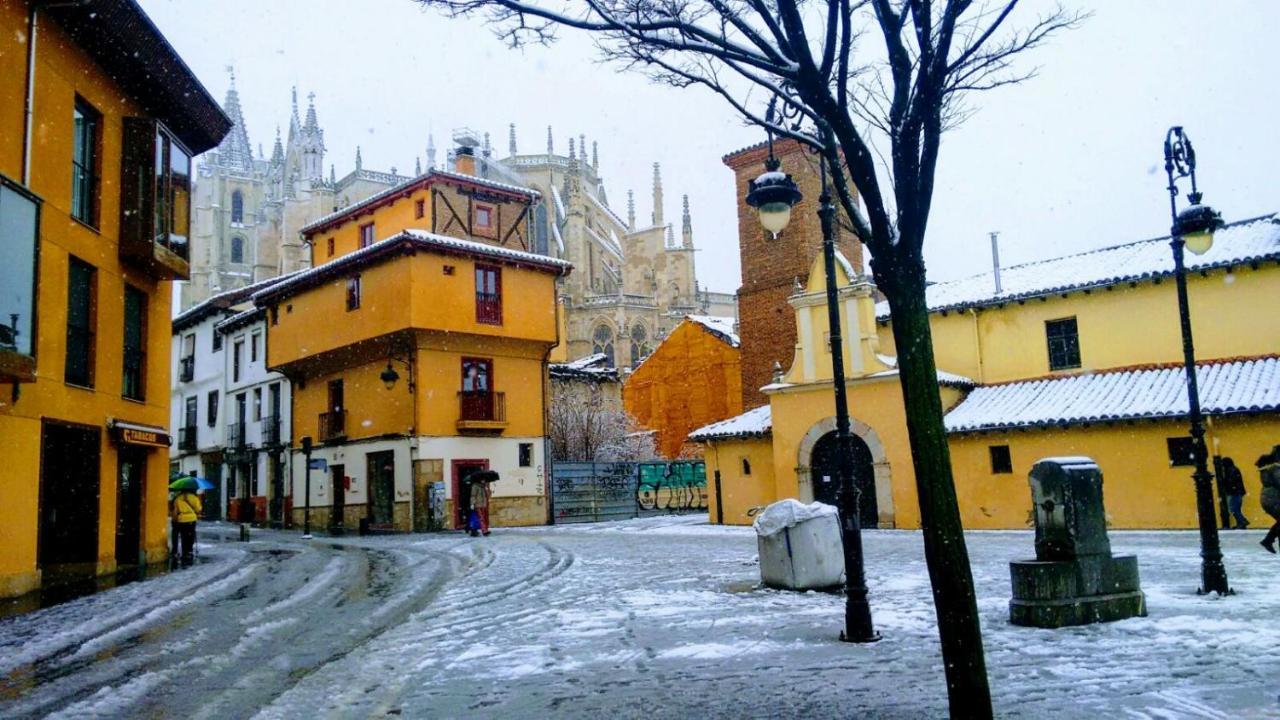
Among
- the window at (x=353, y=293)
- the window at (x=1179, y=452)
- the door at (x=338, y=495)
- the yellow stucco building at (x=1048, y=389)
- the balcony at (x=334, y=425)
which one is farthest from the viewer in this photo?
the balcony at (x=334, y=425)

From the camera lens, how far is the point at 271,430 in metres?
36.6

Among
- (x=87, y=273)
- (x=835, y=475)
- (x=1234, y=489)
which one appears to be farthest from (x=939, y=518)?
(x=835, y=475)

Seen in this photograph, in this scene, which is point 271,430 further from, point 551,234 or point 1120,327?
point 551,234

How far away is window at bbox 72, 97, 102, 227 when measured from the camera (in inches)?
595

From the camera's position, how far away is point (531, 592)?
39.7 ft

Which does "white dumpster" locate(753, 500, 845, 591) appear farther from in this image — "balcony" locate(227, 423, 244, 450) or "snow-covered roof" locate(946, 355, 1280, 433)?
"balcony" locate(227, 423, 244, 450)

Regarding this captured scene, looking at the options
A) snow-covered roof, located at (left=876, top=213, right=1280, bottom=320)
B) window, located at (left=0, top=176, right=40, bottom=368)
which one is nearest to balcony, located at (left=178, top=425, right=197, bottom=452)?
snow-covered roof, located at (left=876, top=213, right=1280, bottom=320)

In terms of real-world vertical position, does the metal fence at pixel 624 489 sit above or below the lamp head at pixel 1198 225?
below

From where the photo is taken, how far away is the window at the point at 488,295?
31.2 metres

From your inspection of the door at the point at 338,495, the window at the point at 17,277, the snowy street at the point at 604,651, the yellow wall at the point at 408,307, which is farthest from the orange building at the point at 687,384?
the window at the point at 17,277

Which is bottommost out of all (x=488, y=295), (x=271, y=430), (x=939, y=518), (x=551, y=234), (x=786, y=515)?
(x=786, y=515)

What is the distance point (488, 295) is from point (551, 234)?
1579 inches

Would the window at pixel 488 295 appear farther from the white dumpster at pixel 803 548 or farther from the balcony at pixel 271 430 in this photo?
the white dumpster at pixel 803 548

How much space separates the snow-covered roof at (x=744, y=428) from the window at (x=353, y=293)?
12.1 metres
